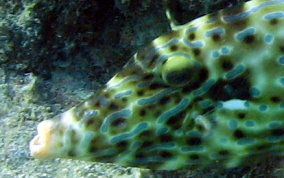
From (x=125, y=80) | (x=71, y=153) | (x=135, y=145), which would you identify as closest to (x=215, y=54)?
(x=125, y=80)

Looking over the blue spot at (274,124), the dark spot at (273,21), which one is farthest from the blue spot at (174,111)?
the dark spot at (273,21)

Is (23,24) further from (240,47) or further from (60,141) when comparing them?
(240,47)

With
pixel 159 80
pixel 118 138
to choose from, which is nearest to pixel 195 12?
pixel 159 80

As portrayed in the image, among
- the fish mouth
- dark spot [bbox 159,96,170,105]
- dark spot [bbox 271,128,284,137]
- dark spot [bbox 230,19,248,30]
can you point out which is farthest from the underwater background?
dark spot [bbox 271,128,284,137]

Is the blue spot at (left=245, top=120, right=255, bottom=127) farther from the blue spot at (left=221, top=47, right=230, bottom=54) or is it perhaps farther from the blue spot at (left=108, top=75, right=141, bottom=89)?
the blue spot at (left=108, top=75, right=141, bottom=89)

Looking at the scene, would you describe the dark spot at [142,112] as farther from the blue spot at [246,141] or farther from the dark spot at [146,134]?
the blue spot at [246,141]

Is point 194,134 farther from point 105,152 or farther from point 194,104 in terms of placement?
point 105,152
